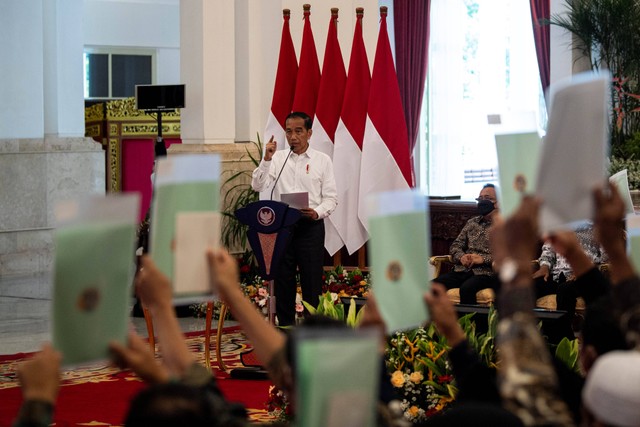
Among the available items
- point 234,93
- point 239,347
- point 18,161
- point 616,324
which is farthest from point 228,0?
point 616,324

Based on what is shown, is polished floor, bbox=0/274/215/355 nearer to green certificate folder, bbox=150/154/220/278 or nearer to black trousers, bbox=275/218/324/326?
black trousers, bbox=275/218/324/326

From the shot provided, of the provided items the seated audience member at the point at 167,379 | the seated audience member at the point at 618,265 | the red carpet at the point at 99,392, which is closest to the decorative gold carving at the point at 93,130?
the red carpet at the point at 99,392

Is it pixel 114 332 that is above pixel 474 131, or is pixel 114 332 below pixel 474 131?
below

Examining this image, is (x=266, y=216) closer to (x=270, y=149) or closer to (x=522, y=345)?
(x=270, y=149)

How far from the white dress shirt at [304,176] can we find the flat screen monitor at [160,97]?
89.1 inches

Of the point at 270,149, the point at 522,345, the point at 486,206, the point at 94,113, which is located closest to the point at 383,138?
the point at 486,206

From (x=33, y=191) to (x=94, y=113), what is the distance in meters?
2.57

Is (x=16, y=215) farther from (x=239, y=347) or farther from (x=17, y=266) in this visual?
(x=239, y=347)

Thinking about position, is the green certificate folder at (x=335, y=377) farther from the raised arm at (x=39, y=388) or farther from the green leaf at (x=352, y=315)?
the green leaf at (x=352, y=315)

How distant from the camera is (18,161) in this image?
1256 cm

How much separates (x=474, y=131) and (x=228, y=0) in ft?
20.8

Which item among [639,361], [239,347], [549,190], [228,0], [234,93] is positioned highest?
[228,0]

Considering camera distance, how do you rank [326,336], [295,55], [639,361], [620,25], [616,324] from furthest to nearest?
[620,25], [295,55], [616,324], [639,361], [326,336]

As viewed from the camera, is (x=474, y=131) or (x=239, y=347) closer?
(x=239, y=347)
